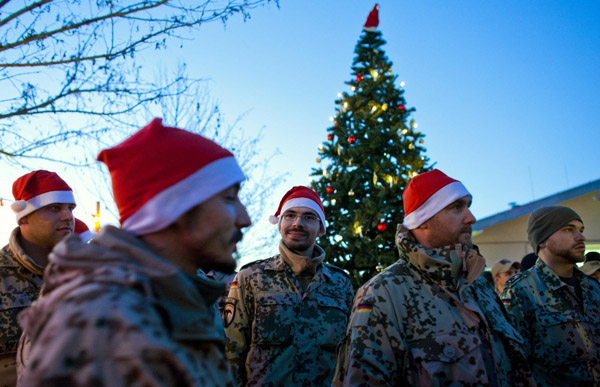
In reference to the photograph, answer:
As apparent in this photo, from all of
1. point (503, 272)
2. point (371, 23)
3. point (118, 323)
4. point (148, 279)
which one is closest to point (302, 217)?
point (148, 279)

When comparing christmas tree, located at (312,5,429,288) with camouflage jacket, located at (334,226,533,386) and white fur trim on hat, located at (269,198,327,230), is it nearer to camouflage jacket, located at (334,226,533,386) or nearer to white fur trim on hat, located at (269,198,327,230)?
white fur trim on hat, located at (269,198,327,230)

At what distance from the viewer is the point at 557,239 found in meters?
4.87

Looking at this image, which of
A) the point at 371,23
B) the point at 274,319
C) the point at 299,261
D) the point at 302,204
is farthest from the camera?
the point at 371,23

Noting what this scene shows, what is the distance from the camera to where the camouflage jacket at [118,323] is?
1.18 m

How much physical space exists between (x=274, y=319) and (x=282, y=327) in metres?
0.11

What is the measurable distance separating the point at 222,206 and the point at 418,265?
1.95 m

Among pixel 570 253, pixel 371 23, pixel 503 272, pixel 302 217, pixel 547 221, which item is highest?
pixel 371 23

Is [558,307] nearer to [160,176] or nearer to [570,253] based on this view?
[570,253]

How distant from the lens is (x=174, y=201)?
1.64 meters

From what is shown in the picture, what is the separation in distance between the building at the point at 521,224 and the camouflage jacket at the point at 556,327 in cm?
867

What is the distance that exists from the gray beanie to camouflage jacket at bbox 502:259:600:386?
393 mm

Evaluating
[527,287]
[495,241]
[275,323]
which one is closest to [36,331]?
[275,323]

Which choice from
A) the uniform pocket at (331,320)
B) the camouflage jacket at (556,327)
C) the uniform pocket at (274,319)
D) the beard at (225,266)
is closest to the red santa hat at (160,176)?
the beard at (225,266)

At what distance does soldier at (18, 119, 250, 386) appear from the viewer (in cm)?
120
